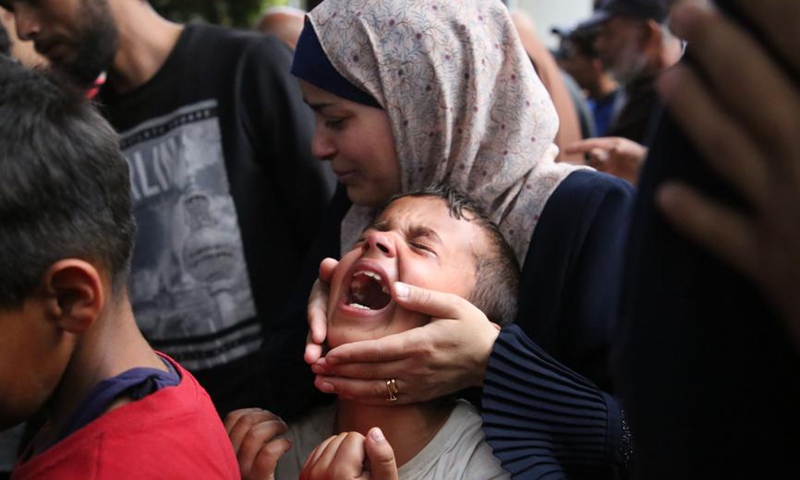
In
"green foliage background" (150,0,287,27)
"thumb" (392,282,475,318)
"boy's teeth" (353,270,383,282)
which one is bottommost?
"green foliage background" (150,0,287,27)

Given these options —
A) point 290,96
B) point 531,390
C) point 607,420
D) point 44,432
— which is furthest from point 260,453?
point 290,96

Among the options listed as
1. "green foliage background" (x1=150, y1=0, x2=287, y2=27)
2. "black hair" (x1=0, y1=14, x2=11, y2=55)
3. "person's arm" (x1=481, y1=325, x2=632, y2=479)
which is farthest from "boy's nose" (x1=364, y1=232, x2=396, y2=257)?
"green foliage background" (x1=150, y1=0, x2=287, y2=27)

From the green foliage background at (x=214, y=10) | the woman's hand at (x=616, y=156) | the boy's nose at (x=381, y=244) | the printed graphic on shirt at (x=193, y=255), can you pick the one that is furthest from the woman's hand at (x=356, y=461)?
the green foliage background at (x=214, y=10)

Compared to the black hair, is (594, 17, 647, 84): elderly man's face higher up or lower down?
lower down

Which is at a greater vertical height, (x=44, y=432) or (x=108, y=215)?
(x=108, y=215)

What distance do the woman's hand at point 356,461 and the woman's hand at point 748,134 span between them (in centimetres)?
103

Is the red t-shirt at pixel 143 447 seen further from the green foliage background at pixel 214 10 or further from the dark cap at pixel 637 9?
the green foliage background at pixel 214 10

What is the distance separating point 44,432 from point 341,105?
118 centimetres

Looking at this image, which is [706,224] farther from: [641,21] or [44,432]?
[641,21]

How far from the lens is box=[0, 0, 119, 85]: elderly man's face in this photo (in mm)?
3438

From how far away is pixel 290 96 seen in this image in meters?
3.34

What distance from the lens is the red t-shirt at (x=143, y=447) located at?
4.71 feet

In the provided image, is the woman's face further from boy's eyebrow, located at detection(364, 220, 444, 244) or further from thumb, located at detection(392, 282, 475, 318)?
thumb, located at detection(392, 282, 475, 318)

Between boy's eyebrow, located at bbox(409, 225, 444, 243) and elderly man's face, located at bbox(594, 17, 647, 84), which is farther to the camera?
elderly man's face, located at bbox(594, 17, 647, 84)
